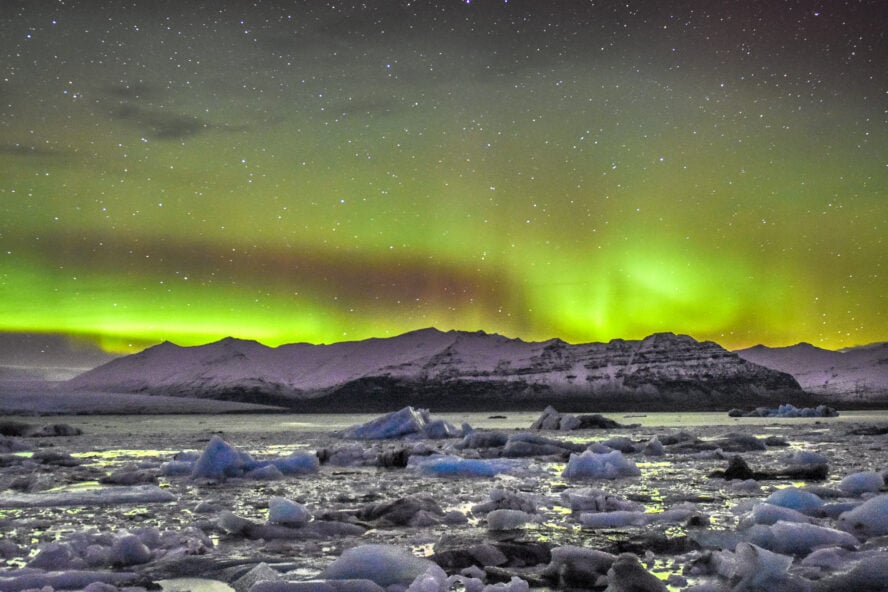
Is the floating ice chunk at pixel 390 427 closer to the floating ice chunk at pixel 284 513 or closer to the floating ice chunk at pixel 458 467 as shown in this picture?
the floating ice chunk at pixel 458 467

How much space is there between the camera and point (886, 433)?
68.6 ft

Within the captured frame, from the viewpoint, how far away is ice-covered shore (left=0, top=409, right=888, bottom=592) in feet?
13.9

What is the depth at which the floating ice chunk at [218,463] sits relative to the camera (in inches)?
415

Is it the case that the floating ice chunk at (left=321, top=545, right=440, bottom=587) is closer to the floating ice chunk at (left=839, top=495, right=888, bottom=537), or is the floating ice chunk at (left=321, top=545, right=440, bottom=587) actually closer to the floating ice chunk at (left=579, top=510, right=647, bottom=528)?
the floating ice chunk at (left=579, top=510, right=647, bottom=528)

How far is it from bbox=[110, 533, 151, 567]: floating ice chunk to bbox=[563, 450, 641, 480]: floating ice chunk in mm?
6463

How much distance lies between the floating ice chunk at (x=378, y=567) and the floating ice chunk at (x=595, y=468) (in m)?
6.34

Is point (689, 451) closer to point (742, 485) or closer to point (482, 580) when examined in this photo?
point (742, 485)

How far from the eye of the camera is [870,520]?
5844mm

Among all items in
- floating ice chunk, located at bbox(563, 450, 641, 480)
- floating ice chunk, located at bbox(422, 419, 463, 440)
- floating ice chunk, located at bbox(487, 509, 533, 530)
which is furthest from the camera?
floating ice chunk, located at bbox(422, 419, 463, 440)

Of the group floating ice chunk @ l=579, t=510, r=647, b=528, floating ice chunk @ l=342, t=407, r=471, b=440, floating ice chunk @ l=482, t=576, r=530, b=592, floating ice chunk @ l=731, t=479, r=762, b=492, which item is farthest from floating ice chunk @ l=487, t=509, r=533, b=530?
floating ice chunk @ l=342, t=407, r=471, b=440

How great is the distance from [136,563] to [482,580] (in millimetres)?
2341

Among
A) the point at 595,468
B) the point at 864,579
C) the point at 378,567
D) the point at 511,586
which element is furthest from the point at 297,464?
the point at 864,579

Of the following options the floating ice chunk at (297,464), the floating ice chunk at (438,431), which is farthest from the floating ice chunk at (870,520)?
the floating ice chunk at (438,431)

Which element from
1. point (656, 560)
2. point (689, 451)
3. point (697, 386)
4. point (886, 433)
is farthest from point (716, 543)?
point (697, 386)
